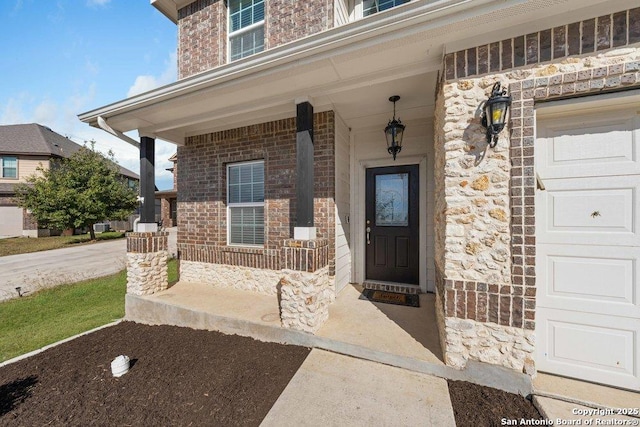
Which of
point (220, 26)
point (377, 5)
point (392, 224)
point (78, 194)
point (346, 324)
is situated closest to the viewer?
point (346, 324)

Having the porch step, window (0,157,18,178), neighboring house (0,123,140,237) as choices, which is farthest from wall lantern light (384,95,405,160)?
window (0,157,18,178)

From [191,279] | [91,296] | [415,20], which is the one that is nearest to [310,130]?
[415,20]

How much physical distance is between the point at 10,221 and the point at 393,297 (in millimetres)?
23720

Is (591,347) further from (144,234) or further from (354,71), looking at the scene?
(144,234)

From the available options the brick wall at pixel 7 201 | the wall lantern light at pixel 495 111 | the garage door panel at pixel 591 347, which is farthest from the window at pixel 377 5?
the brick wall at pixel 7 201

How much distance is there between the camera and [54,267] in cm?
774

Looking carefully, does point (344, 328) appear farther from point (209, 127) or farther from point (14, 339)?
point (14, 339)

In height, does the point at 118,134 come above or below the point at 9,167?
below

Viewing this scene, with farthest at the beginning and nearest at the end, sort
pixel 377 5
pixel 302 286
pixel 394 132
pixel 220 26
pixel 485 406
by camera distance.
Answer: pixel 220 26 → pixel 377 5 → pixel 394 132 → pixel 302 286 → pixel 485 406

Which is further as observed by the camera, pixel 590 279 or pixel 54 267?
pixel 54 267

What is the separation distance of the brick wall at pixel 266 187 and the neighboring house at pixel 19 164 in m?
18.0

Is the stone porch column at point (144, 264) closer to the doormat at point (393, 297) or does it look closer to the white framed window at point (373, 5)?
the doormat at point (393, 297)

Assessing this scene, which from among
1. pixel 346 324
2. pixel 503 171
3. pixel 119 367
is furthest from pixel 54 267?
pixel 503 171

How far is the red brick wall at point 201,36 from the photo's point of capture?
4.54 meters
